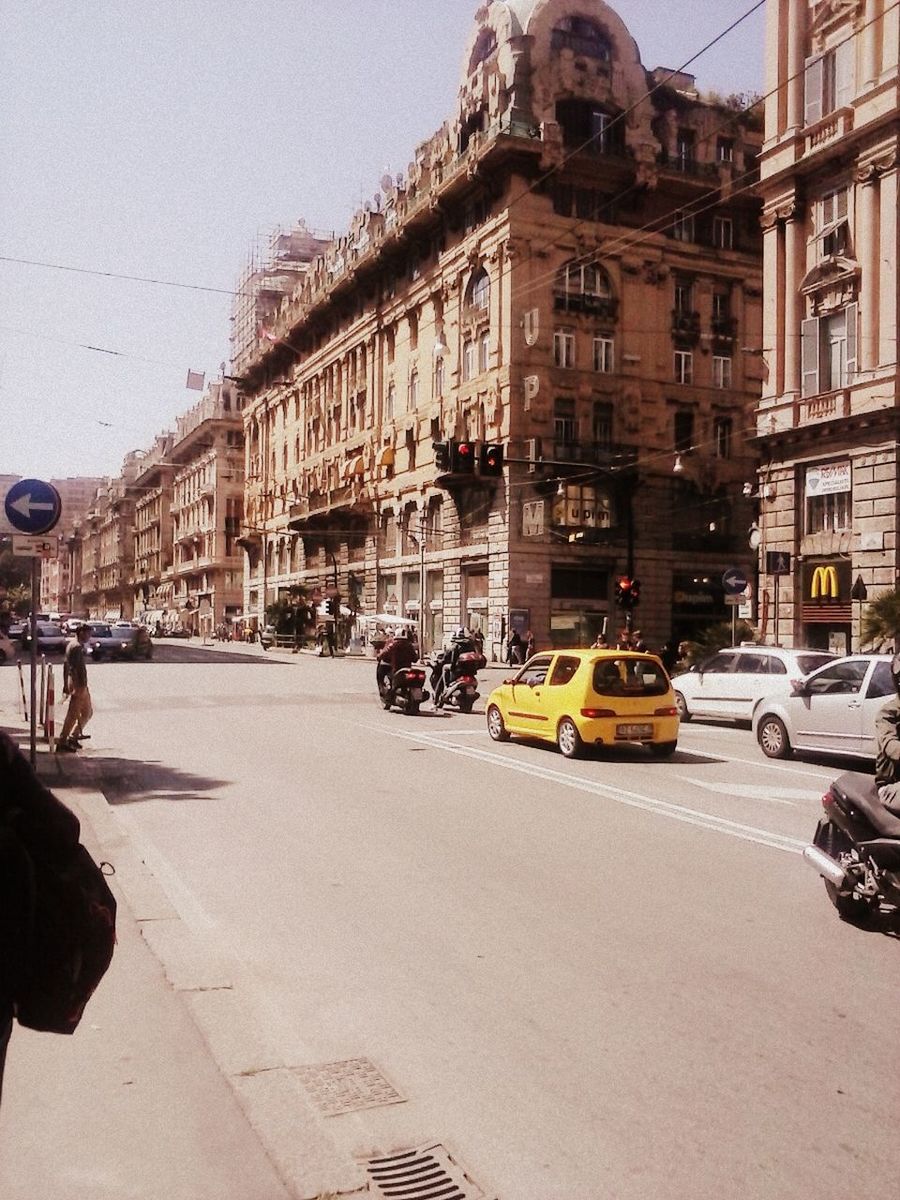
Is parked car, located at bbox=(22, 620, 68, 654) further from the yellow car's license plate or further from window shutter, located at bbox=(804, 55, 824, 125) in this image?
the yellow car's license plate

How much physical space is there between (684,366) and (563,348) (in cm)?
660

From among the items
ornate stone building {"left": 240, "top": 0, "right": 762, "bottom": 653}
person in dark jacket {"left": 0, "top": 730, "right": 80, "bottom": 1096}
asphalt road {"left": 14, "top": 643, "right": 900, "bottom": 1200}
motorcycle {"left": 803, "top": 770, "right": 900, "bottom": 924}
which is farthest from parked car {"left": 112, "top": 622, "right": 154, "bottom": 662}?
person in dark jacket {"left": 0, "top": 730, "right": 80, "bottom": 1096}

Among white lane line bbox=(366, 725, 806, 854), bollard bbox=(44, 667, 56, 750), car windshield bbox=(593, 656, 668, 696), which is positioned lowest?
white lane line bbox=(366, 725, 806, 854)

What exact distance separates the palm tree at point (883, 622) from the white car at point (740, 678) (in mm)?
2334

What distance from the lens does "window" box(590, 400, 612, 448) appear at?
47963mm

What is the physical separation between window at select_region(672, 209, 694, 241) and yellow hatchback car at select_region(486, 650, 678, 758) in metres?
39.4

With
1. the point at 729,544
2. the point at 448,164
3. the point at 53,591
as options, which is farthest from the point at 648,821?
the point at 53,591

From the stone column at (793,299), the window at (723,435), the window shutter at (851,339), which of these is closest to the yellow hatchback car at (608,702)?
the window shutter at (851,339)

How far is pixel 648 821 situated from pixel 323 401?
6014 centimetres

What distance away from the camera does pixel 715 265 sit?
167 feet

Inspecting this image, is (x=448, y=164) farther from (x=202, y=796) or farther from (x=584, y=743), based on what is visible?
(x=202, y=796)

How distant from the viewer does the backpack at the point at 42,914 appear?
232 cm

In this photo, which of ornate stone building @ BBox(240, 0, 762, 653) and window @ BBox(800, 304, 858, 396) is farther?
ornate stone building @ BBox(240, 0, 762, 653)

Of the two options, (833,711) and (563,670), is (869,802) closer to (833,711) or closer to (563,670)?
(833,711)
